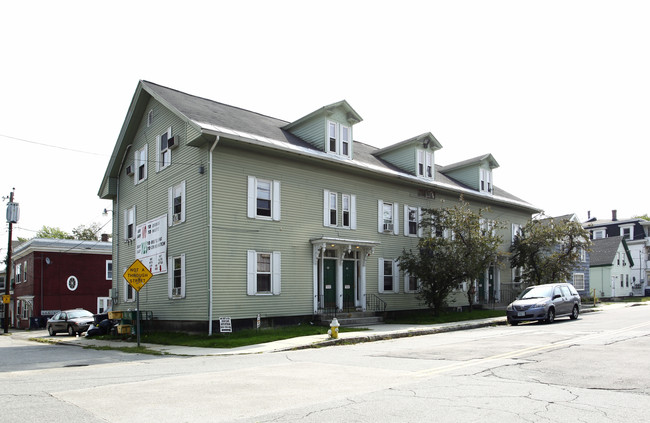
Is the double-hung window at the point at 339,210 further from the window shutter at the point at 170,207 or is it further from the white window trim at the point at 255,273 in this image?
the window shutter at the point at 170,207

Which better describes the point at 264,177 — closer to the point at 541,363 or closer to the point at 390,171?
the point at 390,171

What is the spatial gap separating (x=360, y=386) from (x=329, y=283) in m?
15.3

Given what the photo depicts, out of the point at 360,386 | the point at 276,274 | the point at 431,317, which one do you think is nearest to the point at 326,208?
the point at 276,274

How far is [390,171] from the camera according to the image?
26812 mm

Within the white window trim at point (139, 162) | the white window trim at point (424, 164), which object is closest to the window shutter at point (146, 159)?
the white window trim at point (139, 162)

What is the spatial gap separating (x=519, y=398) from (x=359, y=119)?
19.1 m

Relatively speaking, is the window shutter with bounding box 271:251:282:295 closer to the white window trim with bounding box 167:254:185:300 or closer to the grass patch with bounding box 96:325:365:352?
the grass patch with bounding box 96:325:365:352

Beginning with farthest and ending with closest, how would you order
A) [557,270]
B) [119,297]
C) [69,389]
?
[557,270] < [119,297] < [69,389]

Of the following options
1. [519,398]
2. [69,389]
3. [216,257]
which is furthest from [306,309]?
[519,398]

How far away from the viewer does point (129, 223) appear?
90.8 feet

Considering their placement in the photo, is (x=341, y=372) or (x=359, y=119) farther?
(x=359, y=119)

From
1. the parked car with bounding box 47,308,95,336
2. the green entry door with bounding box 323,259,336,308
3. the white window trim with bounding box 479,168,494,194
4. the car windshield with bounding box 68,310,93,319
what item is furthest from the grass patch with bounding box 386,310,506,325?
the car windshield with bounding box 68,310,93,319

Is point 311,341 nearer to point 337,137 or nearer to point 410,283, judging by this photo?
point 337,137

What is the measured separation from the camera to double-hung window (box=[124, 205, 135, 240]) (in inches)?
1067
